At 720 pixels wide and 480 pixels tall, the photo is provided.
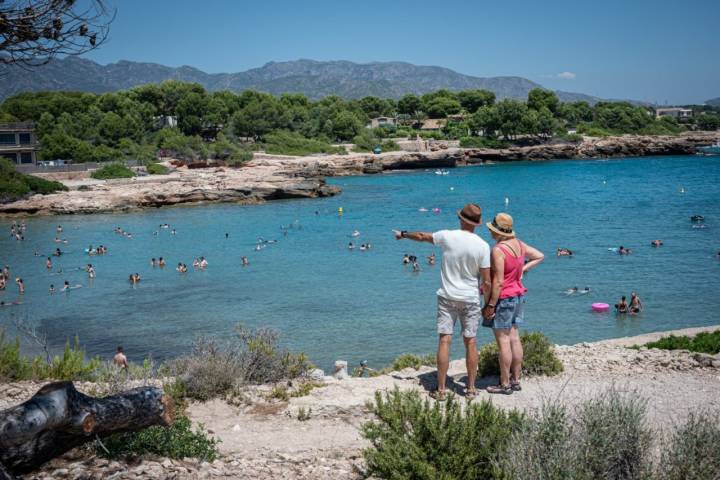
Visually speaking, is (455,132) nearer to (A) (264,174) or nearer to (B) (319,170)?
(B) (319,170)

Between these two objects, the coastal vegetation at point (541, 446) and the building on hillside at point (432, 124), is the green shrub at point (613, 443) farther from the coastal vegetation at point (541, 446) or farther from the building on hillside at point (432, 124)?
the building on hillside at point (432, 124)

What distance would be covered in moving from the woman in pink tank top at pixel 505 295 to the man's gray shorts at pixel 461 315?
15 cm

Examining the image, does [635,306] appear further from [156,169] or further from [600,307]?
[156,169]

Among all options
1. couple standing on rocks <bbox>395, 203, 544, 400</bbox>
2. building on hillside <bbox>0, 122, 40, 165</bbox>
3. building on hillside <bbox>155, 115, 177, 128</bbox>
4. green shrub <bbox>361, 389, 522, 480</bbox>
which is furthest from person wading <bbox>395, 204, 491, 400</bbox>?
building on hillside <bbox>155, 115, 177, 128</bbox>

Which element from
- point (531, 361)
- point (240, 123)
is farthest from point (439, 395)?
point (240, 123)

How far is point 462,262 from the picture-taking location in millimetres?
6410

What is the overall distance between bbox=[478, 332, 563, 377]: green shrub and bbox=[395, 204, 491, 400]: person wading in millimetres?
1031

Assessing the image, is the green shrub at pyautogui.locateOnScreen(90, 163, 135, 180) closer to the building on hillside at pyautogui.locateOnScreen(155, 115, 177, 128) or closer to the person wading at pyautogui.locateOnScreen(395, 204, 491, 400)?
the building on hillside at pyautogui.locateOnScreen(155, 115, 177, 128)

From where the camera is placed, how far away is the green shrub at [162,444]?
15.9ft

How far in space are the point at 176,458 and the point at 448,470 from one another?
2.07 m

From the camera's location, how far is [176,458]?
493 centimetres

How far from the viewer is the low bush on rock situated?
23.0ft

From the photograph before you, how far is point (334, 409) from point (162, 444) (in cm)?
201

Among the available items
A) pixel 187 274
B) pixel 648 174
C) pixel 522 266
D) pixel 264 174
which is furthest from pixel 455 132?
pixel 522 266
